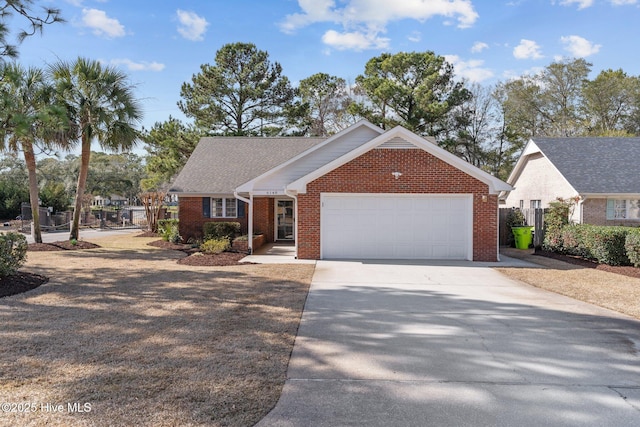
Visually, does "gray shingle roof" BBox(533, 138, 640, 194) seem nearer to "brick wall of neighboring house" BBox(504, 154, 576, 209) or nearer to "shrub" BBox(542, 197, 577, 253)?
"brick wall of neighboring house" BBox(504, 154, 576, 209)

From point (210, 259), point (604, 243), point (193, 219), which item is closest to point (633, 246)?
point (604, 243)

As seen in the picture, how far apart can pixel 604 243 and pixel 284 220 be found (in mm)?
12274

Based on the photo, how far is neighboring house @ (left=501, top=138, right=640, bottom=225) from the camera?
57.4 feet

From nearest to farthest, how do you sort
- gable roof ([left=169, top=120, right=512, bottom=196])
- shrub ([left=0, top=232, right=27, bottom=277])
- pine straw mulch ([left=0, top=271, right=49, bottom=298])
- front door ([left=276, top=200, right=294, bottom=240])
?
pine straw mulch ([left=0, top=271, right=49, bottom=298])
shrub ([left=0, top=232, right=27, bottom=277])
gable roof ([left=169, top=120, right=512, bottom=196])
front door ([left=276, top=200, right=294, bottom=240])

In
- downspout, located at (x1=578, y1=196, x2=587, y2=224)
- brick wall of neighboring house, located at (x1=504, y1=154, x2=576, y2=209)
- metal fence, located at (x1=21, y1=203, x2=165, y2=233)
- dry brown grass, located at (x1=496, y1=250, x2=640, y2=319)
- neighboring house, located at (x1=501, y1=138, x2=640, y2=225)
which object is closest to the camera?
dry brown grass, located at (x1=496, y1=250, x2=640, y2=319)

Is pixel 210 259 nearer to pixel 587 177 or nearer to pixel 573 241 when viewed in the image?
pixel 573 241

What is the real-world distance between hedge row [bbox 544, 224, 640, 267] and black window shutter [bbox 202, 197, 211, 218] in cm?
1355

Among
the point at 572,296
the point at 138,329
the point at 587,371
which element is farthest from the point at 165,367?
the point at 572,296

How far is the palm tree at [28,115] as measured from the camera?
26.9ft

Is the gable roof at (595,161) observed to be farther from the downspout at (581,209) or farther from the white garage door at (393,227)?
the white garage door at (393,227)

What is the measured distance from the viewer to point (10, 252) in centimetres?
893

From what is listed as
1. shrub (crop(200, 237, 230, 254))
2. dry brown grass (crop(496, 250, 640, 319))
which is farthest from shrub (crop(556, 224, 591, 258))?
shrub (crop(200, 237, 230, 254))

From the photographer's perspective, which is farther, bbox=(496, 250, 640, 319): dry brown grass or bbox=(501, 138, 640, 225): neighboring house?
bbox=(501, 138, 640, 225): neighboring house

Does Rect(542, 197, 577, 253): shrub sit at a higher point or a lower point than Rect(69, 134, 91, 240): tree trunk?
lower
